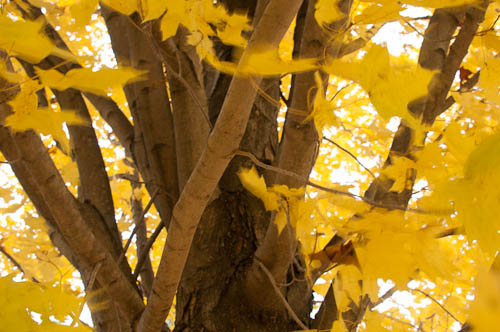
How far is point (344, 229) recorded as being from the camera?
0.70 m

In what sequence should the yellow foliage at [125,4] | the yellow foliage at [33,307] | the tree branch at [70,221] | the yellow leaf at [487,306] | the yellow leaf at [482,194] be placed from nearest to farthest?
1. the yellow leaf at [487,306]
2. the yellow leaf at [482,194]
3. the yellow foliage at [33,307]
4. the yellow foliage at [125,4]
5. the tree branch at [70,221]

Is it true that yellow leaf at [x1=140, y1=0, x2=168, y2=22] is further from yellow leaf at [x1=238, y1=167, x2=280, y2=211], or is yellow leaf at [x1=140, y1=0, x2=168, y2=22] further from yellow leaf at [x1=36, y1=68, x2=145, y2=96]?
yellow leaf at [x1=238, y1=167, x2=280, y2=211]

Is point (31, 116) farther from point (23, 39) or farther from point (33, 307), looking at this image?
point (33, 307)

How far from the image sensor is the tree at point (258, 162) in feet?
1.76

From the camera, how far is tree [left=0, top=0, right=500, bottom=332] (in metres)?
0.54

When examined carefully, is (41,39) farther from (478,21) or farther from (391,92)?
(478,21)

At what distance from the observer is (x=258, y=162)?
1.98 feet

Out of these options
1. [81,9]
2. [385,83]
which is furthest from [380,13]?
[81,9]

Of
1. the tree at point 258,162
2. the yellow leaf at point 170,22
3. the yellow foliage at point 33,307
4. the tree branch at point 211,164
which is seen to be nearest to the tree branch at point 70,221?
the tree at point 258,162

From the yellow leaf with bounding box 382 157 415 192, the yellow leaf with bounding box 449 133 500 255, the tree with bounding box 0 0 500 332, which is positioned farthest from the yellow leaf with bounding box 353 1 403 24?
the yellow leaf with bounding box 382 157 415 192

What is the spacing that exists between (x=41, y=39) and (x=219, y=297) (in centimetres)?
82

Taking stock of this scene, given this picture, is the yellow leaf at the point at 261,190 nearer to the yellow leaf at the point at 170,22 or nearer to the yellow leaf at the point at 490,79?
the yellow leaf at the point at 170,22

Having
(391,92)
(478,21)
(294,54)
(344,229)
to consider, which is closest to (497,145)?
(391,92)

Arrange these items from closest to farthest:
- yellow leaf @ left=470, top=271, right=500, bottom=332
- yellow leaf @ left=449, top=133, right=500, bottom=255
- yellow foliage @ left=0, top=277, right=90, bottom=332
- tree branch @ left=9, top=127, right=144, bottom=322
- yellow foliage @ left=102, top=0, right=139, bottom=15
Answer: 1. yellow leaf @ left=470, top=271, right=500, bottom=332
2. yellow leaf @ left=449, top=133, right=500, bottom=255
3. yellow foliage @ left=0, top=277, right=90, bottom=332
4. yellow foliage @ left=102, top=0, right=139, bottom=15
5. tree branch @ left=9, top=127, right=144, bottom=322
